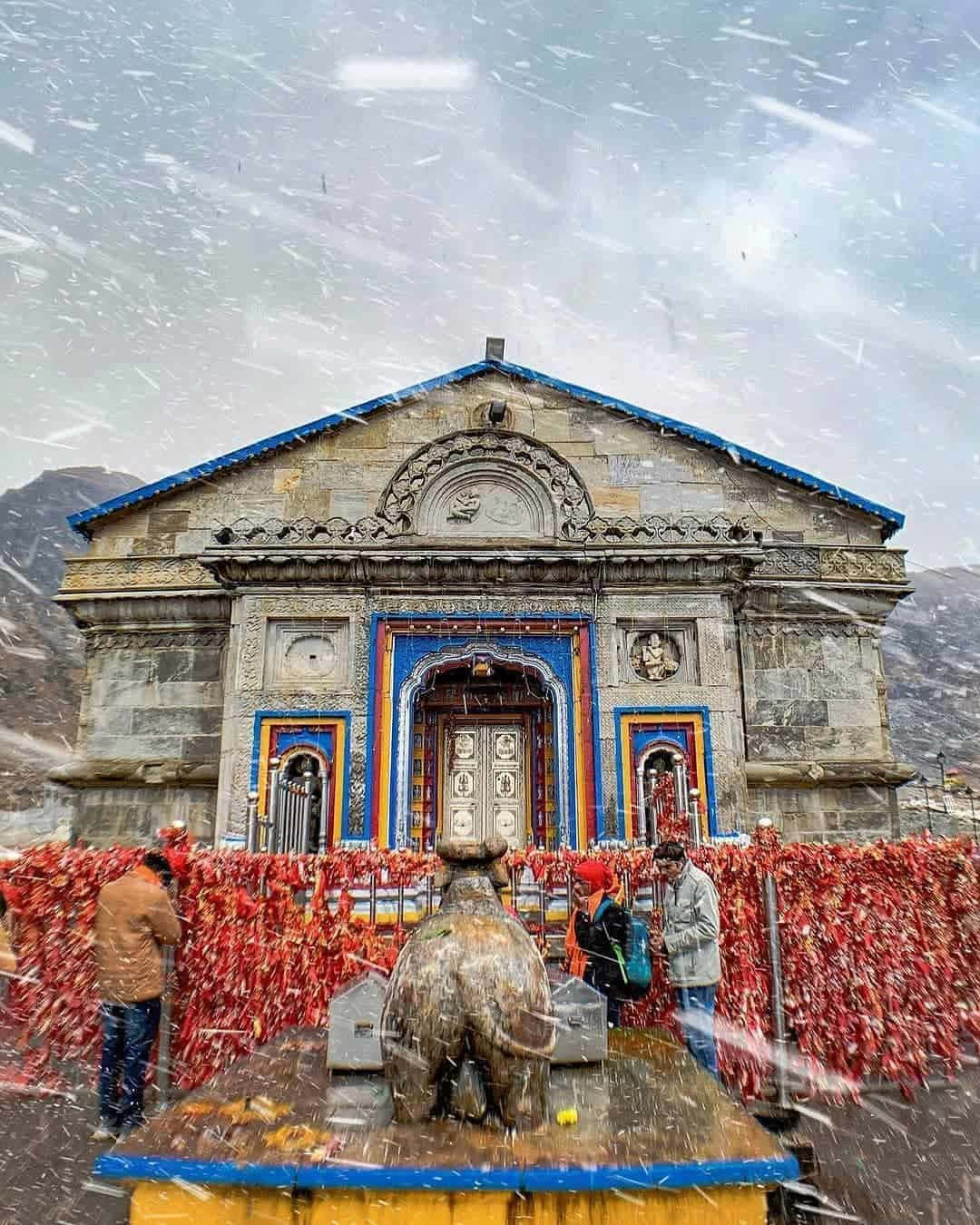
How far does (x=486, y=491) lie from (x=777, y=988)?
9.39m

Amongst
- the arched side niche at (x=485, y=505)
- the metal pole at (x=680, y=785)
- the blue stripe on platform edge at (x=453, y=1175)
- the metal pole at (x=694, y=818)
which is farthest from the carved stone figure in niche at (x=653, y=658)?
the blue stripe on platform edge at (x=453, y=1175)

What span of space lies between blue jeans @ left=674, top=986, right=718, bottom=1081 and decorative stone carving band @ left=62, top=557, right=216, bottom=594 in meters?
10.8

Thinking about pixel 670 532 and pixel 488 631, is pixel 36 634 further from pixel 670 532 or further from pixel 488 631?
pixel 670 532

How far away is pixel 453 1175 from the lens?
269 centimetres

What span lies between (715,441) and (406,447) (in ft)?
17.2

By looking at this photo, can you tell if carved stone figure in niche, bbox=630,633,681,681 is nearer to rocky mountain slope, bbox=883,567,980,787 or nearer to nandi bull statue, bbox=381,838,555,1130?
nandi bull statue, bbox=381,838,555,1130

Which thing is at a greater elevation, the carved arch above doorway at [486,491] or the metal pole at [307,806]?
the carved arch above doorway at [486,491]

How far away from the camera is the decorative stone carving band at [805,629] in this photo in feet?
46.6

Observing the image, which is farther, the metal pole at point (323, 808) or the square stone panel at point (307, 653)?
the square stone panel at point (307, 653)

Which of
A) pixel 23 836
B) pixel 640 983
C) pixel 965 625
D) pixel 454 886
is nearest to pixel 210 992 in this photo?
pixel 640 983

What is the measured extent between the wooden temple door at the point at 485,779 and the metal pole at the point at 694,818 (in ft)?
10.0

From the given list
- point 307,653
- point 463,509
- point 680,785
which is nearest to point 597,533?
point 463,509

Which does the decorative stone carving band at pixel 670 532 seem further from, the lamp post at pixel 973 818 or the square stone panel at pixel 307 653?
the lamp post at pixel 973 818

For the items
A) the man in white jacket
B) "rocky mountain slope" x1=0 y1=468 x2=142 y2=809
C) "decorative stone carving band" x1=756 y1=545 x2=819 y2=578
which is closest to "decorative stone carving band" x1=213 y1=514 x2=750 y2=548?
"decorative stone carving band" x1=756 y1=545 x2=819 y2=578
